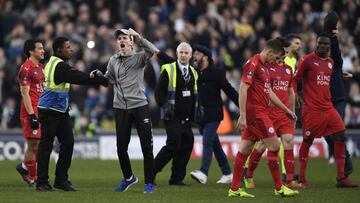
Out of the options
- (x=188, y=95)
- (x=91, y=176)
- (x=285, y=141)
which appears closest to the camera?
(x=285, y=141)

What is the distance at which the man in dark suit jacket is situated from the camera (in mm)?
18328

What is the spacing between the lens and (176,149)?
17547 mm

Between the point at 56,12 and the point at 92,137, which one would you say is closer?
the point at 92,137

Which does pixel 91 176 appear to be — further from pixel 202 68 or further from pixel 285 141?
pixel 285 141

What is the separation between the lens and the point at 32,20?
31.2 metres

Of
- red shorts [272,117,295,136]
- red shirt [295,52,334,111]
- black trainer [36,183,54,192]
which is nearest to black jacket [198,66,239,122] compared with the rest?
red shirt [295,52,334,111]

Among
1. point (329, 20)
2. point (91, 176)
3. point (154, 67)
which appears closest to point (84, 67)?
point (154, 67)

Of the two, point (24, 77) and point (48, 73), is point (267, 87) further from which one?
point (24, 77)

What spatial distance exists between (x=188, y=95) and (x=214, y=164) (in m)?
6.20

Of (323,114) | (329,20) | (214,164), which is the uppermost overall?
(329,20)

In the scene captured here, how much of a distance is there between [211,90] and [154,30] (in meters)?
11.4

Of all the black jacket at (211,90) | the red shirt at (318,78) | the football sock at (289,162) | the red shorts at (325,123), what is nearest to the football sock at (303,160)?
the red shorts at (325,123)

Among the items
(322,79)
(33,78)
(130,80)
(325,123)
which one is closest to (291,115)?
(325,123)

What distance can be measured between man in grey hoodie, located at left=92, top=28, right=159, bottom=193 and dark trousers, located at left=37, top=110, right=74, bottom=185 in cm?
89
